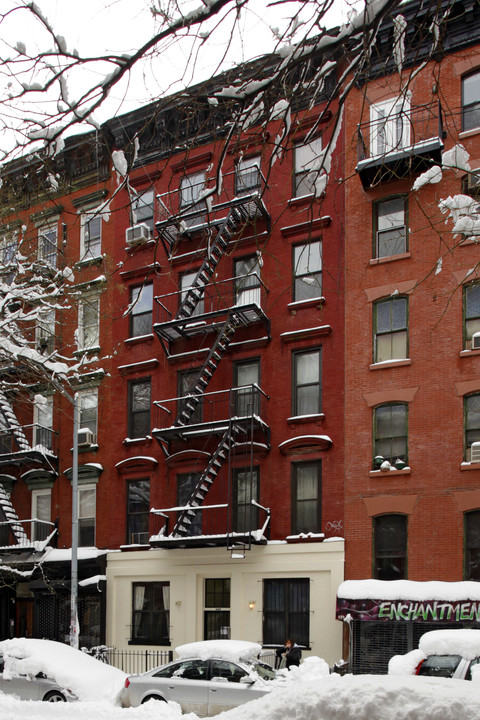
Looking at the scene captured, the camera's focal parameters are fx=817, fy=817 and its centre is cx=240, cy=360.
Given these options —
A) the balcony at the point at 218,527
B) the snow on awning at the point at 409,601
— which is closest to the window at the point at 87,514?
→ the balcony at the point at 218,527

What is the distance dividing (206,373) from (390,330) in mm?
5858

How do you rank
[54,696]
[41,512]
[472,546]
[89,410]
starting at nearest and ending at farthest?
[54,696], [472,546], [89,410], [41,512]

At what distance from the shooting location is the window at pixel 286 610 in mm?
23188

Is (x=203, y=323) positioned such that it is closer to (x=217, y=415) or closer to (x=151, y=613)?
(x=217, y=415)

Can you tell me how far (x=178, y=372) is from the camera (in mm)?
27078

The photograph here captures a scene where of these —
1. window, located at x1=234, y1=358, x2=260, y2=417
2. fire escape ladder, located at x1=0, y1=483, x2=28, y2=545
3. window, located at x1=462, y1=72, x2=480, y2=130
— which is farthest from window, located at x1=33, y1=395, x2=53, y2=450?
window, located at x1=462, y1=72, x2=480, y2=130

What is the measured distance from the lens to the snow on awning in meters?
19.8

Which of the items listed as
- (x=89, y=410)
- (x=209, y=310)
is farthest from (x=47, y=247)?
(x=209, y=310)

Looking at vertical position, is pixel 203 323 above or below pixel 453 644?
above

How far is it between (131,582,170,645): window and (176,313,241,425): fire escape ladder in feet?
18.2

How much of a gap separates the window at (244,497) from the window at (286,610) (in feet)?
5.90

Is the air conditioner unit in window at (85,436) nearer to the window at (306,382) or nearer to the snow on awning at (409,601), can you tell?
the window at (306,382)

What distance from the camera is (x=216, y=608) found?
81.5ft

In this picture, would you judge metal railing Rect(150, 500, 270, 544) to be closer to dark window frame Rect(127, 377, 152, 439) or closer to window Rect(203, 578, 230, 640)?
window Rect(203, 578, 230, 640)
